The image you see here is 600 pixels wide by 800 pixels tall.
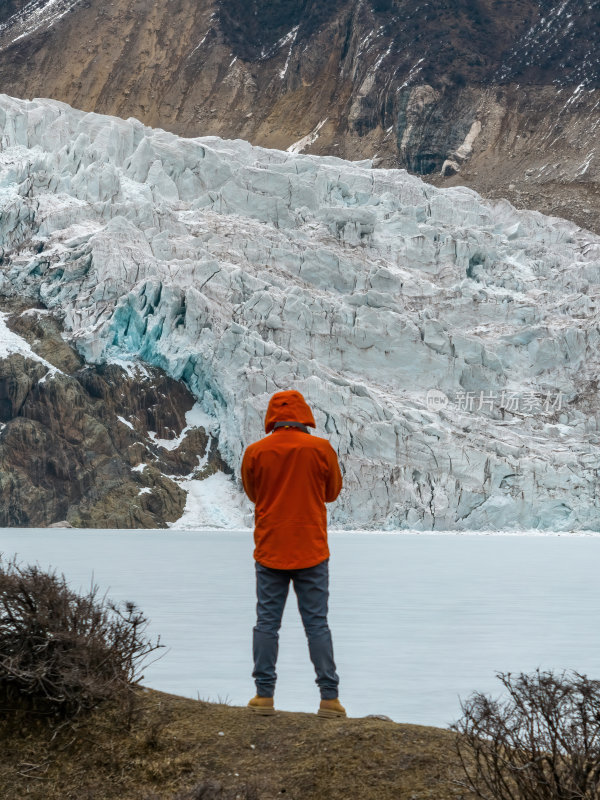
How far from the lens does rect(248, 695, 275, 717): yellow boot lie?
3.81 meters

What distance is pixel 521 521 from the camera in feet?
109

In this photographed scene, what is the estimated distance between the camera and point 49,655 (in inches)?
143

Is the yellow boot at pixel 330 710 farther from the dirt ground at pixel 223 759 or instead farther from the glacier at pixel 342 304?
the glacier at pixel 342 304

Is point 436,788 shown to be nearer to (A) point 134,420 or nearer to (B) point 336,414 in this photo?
(B) point 336,414

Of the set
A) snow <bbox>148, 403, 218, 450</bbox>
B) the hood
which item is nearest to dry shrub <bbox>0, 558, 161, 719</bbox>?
the hood

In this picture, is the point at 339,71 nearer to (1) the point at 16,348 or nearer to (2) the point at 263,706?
(1) the point at 16,348

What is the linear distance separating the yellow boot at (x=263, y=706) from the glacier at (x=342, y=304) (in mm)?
29150

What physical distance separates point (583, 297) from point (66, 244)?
2342cm

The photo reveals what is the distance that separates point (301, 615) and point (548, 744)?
146cm

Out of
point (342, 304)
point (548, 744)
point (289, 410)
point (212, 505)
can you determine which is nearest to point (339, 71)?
point (342, 304)

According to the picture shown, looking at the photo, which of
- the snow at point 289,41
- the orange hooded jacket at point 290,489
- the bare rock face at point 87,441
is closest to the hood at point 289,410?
the orange hooded jacket at point 290,489

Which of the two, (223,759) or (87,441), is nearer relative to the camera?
(223,759)

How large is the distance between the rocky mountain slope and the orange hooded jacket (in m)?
84.9

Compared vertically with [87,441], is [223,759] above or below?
below
